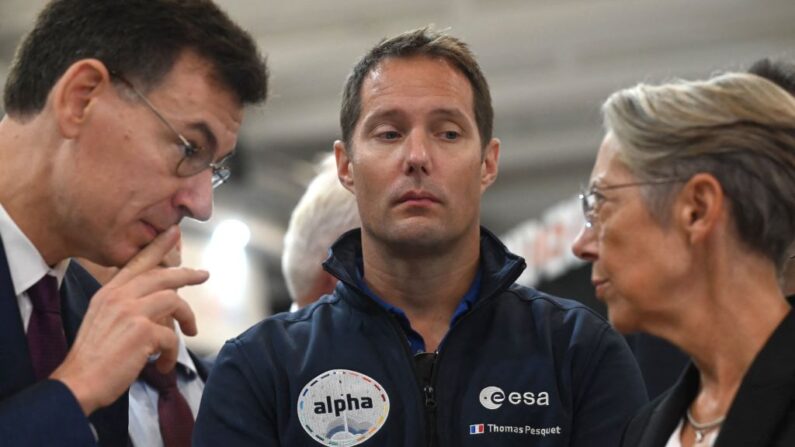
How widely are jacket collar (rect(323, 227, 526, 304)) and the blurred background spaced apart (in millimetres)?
4464

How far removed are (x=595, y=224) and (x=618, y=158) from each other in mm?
137

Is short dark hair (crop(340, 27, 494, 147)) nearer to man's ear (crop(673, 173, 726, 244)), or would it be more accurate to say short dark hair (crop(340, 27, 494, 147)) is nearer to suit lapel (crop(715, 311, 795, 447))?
man's ear (crop(673, 173, 726, 244))

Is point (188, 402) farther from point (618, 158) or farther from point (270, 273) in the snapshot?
point (270, 273)

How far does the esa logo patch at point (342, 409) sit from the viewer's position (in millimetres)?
2539

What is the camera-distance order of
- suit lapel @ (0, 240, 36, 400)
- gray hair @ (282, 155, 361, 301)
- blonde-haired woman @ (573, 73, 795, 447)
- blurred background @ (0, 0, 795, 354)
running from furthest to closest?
blurred background @ (0, 0, 795, 354)
gray hair @ (282, 155, 361, 301)
suit lapel @ (0, 240, 36, 400)
blonde-haired woman @ (573, 73, 795, 447)

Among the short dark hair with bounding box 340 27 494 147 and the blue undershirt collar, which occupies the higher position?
A: the short dark hair with bounding box 340 27 494 147

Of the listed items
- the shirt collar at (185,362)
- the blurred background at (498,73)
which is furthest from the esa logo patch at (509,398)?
the blurred background at (498,73)

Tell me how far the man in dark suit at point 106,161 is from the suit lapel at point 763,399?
1.11m

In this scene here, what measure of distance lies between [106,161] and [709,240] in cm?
120

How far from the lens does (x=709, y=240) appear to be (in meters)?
2.17

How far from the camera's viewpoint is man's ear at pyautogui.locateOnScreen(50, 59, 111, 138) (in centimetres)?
256

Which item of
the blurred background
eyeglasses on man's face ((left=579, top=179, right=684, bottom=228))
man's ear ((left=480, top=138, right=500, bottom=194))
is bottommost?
the blurred background

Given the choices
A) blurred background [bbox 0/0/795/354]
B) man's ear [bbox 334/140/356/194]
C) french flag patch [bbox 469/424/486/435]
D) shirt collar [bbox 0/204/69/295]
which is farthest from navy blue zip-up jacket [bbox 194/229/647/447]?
blurred background [bbox 0/0/795/354]

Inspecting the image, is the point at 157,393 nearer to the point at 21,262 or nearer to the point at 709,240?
the point at 21,262
